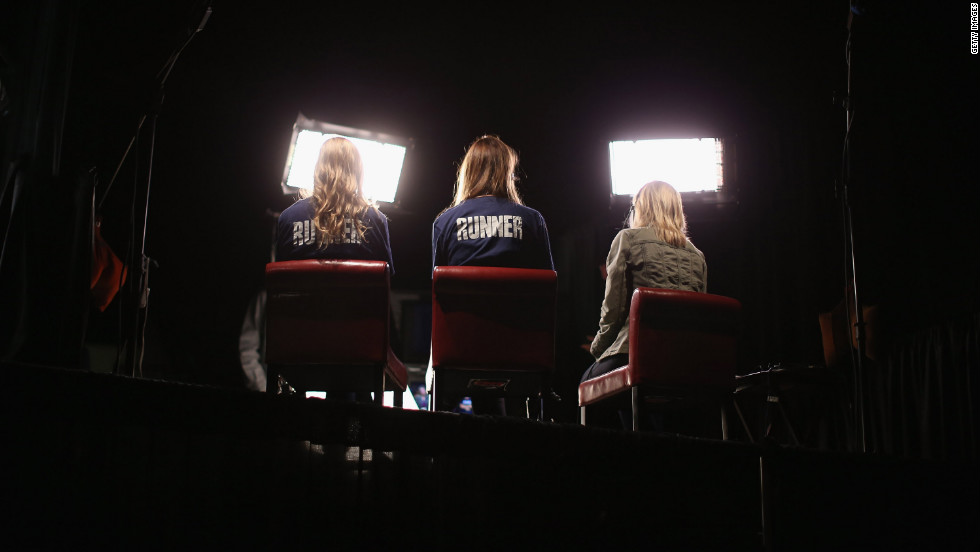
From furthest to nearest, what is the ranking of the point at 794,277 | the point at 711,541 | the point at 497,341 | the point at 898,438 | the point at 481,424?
the point at 794,277
the point at 898,438
the point at 497,341
the point at 711,541
the point at 481,424

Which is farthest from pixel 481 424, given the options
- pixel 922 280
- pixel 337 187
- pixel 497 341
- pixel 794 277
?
pixel 794 277

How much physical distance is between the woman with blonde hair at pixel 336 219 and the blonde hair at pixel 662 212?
1.03 meters

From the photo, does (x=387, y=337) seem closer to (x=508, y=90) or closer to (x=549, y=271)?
(x=549, y=271)

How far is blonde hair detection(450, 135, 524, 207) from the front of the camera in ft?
9.40

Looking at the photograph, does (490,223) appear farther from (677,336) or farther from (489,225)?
(677,336)

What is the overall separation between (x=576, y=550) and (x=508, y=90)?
3.67 m

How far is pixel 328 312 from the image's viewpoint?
8.39ft

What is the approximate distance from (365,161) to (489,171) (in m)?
1.46

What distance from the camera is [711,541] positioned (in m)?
2.02

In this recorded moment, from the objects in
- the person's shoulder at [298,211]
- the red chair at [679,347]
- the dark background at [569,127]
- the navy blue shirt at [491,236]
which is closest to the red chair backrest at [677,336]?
the red chair at [679,347]

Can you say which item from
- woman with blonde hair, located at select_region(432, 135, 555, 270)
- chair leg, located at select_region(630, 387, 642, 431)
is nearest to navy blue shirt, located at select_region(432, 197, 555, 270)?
woman with blonde hair, located at select_region(432, 135, 555, 270)

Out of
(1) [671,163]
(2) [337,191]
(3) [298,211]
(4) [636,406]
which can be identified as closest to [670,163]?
(1) [671,163]

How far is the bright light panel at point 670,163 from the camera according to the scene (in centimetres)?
423

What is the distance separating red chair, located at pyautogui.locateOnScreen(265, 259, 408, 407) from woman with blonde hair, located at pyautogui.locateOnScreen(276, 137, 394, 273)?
20 cm
